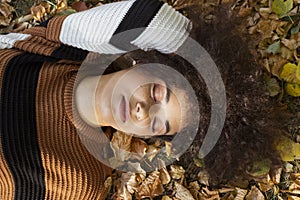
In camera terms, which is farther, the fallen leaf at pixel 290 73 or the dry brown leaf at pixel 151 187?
the dry brown leaf at pixel 151 187

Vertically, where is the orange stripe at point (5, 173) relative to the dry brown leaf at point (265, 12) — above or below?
below

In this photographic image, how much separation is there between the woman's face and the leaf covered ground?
0.39ft

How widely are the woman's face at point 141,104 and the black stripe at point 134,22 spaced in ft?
0.29

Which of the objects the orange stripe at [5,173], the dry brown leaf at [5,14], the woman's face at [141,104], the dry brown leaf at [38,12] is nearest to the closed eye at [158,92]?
the woman's face at [141,104]

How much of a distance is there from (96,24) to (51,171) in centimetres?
49

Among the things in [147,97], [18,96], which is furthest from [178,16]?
[18,96]

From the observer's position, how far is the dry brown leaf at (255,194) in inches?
59.9

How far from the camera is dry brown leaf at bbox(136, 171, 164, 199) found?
5.47 ft

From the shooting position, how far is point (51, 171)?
151cm

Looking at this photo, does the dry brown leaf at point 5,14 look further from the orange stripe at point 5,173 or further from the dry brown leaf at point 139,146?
the dry brown leaf at point 139,146

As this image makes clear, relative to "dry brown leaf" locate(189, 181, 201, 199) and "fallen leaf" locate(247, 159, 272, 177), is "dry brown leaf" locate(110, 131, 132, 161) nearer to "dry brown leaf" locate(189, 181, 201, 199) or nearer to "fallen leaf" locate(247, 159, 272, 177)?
"dry brown leaf" locate(189, 181, 201, 199)

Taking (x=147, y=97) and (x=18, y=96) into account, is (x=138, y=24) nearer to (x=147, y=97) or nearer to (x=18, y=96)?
(x=147, y=97)

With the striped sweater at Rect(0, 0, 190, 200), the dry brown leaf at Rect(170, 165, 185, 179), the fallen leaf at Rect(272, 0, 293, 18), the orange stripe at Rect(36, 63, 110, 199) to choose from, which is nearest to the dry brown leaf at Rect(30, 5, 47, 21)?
the striped sweater at Rect(0, 0, 190, 200)

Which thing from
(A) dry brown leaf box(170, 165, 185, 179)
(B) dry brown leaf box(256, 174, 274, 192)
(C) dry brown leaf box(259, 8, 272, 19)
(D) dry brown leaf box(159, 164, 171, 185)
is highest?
(C) dry brown leaf box(259, 8, 272, 19)
